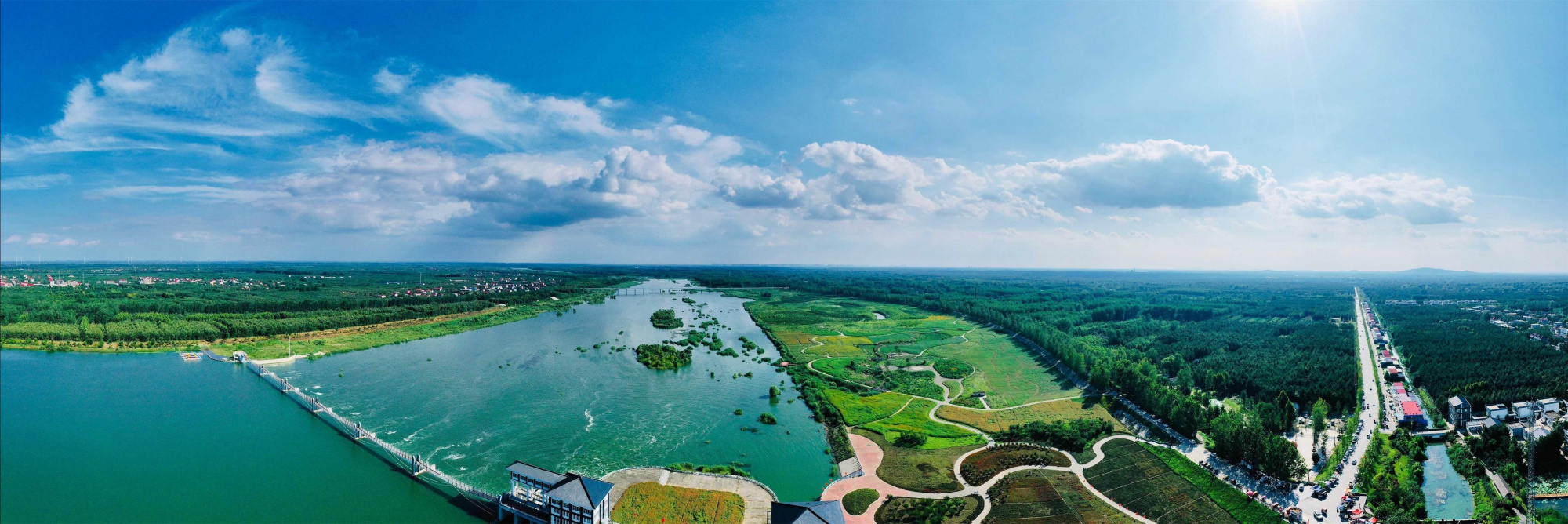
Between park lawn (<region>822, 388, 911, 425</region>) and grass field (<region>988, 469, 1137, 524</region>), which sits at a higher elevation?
park lawn (<region>822, 388, 911, 425</region>)

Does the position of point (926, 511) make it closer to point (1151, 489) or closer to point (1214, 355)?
point (1151, 489)

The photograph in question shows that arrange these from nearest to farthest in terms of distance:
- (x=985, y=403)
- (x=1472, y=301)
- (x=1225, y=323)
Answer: (x=985, y=403)
(x=1225, y=323)
(x=1472, y=301)

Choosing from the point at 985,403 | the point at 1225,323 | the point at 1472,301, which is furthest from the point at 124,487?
the point at 1472,301

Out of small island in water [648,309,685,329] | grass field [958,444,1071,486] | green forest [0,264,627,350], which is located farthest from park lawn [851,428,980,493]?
green forest [0,264,627,350]

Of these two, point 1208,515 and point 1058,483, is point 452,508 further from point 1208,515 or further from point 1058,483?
point 1208,515

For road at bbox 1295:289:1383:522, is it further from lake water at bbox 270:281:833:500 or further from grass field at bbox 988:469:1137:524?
lake water at bbox 270:281:833:500

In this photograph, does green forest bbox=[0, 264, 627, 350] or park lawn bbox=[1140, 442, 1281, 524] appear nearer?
park lawn bbox=[1140, 442, 1281, 524]

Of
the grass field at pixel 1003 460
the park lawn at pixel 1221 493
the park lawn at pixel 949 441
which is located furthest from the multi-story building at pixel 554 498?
the park lawn at pixel 1221 493
